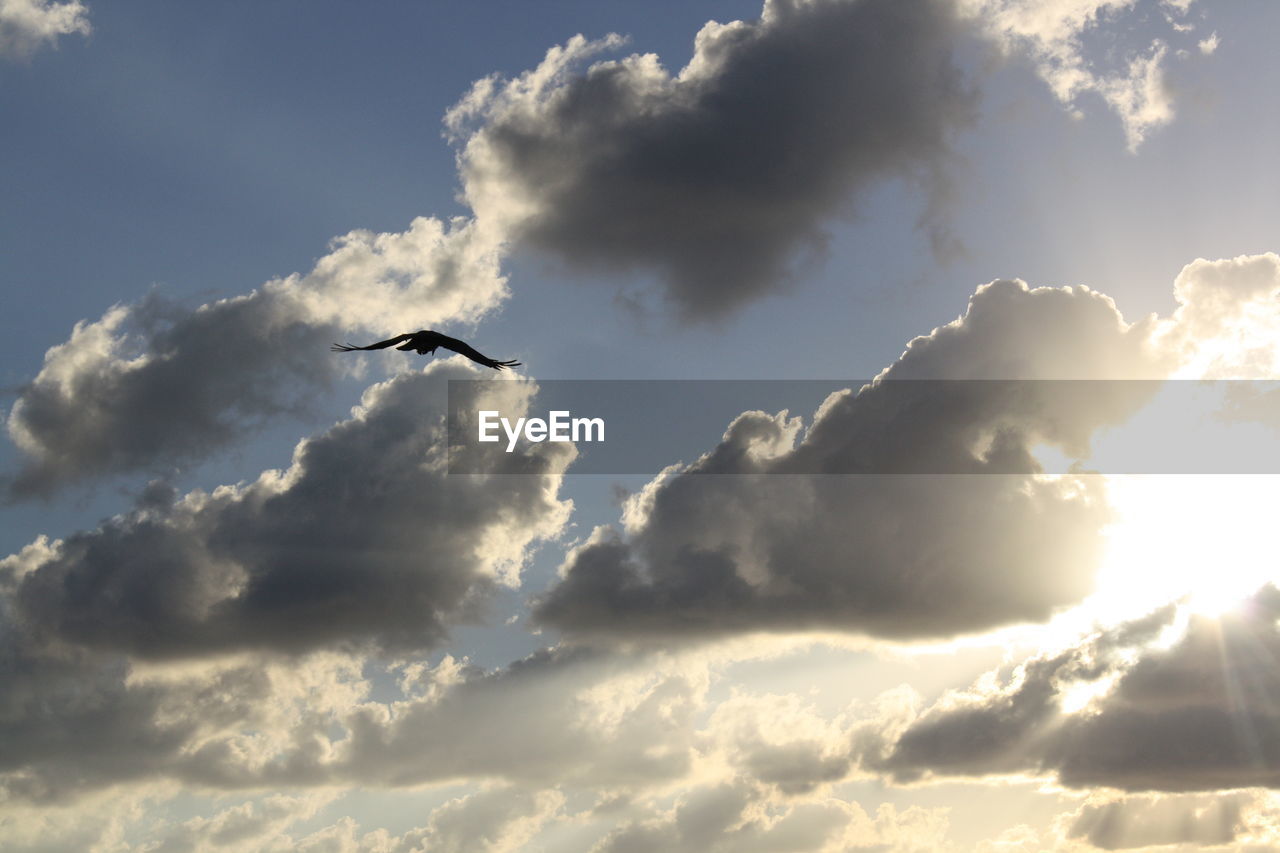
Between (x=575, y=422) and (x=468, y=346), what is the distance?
43.7m

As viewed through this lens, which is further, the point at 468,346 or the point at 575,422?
the point at 575,422

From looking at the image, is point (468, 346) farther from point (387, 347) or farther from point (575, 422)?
point (575, 422)

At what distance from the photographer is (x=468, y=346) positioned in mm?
123438

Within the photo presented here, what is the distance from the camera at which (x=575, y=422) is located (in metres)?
166

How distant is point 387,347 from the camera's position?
410 ft

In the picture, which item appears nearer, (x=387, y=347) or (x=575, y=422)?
(x=387, y=347)

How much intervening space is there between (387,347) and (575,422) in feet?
144

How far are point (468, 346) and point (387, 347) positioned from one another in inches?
280

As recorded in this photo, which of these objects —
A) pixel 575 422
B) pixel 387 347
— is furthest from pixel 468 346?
pixel 575 422
